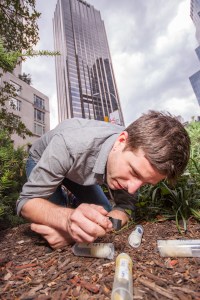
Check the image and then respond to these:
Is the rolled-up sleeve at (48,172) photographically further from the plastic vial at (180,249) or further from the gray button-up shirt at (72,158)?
the plastic vial at (180,249)

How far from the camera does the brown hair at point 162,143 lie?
56.5 inches

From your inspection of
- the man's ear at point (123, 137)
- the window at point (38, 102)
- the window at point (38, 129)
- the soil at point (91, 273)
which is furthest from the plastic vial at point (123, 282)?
the window at point (38, 102)

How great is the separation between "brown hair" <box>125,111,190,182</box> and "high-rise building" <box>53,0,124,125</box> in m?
A: 105

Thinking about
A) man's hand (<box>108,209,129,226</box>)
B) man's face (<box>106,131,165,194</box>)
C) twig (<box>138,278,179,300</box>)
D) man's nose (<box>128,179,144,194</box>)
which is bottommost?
twig (<box>138,278,179,300</box>)

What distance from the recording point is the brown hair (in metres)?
1.43

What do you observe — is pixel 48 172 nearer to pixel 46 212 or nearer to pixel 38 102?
pixel 46 212

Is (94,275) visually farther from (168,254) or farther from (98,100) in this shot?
(98,100)

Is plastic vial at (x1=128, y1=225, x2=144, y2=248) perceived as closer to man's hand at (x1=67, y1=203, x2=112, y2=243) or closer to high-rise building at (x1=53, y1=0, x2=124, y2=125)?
man's hand at (x1=67, y1=203, x2=112, y2=243)

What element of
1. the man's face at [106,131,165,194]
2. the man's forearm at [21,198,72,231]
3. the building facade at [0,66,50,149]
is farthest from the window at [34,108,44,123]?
the man's face at [106,131,165,194]

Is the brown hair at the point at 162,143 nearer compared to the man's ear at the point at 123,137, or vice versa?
the brown hair at the point at 162,143

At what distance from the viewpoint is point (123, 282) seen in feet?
3.64

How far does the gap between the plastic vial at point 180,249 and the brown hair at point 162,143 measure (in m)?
0.52

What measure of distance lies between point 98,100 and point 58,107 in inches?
1398

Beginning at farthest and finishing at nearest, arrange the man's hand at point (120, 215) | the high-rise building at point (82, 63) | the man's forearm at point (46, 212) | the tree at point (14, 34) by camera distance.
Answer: the high-rise building at point (82, 63), the tree at point (14, 34), the man's hand at point (120, 215), the man's forearm at point (46, 212)
